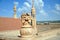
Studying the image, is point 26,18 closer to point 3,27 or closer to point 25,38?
point 25,38

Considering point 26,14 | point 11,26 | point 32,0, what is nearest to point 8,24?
point 11,26

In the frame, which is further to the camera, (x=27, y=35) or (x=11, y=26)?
(x=11, y=26)

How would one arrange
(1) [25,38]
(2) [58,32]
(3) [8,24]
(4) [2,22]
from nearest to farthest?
(1) [25,38] → (2) [58,32] → (4) [2,22] → (3) [8,24]

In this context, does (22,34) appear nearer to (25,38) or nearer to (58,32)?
(25,38)

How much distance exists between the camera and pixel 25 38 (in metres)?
3.47

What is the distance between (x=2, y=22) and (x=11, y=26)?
1288 millimetres

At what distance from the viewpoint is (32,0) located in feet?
29.4

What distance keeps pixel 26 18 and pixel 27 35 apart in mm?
433

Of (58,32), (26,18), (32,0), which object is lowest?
Answer: (58,32)

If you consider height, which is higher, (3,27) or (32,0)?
(32,0)

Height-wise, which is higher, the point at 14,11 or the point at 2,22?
the point at 14,11

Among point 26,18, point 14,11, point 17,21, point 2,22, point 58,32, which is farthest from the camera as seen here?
point 14,11

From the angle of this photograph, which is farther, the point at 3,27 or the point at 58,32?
the point at 3,27

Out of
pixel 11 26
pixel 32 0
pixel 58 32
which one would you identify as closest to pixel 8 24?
pixel 11 26
